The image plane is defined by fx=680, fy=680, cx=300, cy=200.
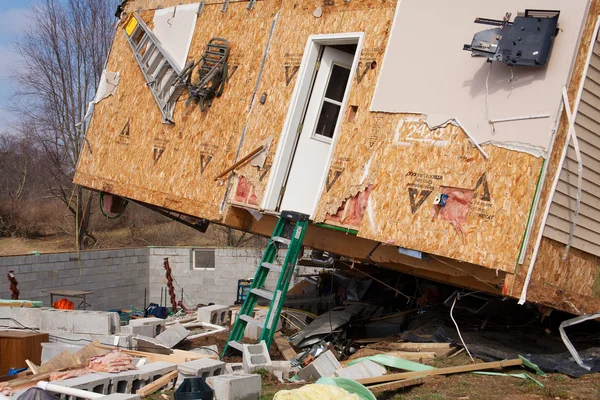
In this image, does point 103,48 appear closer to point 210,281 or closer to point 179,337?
point 210,281

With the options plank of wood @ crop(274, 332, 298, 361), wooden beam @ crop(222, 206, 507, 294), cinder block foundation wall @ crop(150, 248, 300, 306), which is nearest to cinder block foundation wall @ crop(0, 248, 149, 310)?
cinder block foundation wall @ crop(150, 248, 300, 306)

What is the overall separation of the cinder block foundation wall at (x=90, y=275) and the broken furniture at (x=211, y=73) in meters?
7.74

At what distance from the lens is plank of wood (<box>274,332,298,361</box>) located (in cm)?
982

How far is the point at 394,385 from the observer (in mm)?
7422

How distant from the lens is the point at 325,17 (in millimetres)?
10180

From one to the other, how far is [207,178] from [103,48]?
21.0 metres

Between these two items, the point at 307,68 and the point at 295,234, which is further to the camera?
the point at 307,68

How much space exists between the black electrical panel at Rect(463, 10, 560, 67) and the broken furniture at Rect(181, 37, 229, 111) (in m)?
4.85

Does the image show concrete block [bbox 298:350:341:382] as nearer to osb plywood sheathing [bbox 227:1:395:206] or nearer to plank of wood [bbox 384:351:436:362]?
plank of wood [bbox 384:351:436:362]

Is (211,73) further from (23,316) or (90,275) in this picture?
(90,275)

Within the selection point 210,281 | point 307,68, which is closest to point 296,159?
point 307,68

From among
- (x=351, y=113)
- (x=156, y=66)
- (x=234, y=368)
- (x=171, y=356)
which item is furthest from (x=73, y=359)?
(x=156, y=66)

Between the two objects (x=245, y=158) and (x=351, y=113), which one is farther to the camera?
(x=245, y=158)

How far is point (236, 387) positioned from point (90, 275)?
42.9 feet
